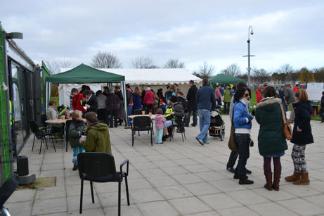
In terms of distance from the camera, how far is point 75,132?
7.29m

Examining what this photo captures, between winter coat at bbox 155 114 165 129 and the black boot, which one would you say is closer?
the black boot

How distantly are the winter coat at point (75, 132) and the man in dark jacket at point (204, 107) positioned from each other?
11.4 ft

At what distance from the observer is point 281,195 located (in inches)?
212

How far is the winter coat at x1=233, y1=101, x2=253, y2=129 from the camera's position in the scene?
19.4 feet

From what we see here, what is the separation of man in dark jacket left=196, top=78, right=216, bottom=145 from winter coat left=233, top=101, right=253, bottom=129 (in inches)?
154

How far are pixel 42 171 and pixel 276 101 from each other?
4.49 m

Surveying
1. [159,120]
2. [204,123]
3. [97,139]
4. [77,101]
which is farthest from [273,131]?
[77,101]

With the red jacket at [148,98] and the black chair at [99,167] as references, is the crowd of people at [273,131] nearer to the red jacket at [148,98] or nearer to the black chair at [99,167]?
the black chair at [99,167]

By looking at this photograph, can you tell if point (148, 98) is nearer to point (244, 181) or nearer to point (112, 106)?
point (112, 106)

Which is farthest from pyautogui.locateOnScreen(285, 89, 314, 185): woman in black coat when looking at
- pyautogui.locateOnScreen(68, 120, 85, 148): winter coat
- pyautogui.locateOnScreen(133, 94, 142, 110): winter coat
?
pyautogui.locateOnScreen(133, 94, 142, 110): winter coat

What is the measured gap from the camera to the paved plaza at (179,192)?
4883 millimetres

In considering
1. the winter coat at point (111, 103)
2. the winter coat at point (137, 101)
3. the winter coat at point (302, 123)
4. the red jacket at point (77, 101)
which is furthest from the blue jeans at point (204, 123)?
the winter coat at point (137, 101)

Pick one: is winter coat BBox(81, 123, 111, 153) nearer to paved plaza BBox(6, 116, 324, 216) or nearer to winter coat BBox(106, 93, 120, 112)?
paved plaza BBox(6, 116, 324, 216)

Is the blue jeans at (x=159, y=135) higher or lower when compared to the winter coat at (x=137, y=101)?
lower
